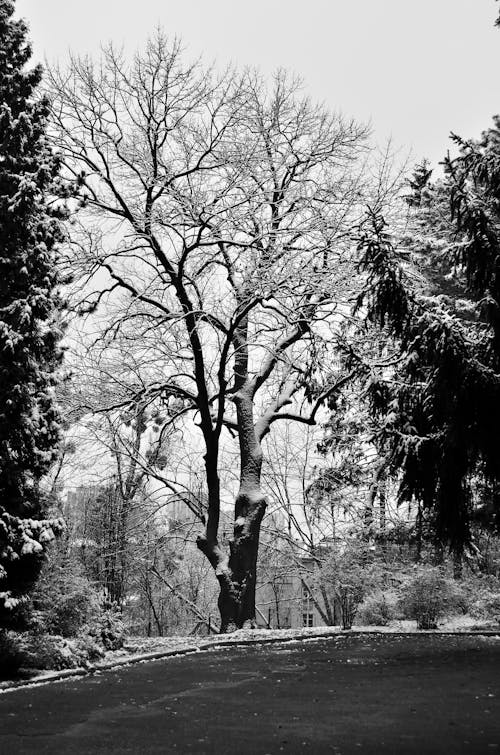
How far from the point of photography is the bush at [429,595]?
15469 millimetres

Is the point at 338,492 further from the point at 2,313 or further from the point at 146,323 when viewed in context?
the point at 2,313

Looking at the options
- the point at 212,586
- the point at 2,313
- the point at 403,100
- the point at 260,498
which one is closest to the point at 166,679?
the point at 2,313

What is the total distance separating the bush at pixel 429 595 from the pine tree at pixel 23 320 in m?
8.67

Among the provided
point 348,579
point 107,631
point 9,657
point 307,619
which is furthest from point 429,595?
point 307,619

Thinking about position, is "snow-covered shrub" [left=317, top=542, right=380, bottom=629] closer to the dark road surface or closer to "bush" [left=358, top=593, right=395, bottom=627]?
"bush" [left=358, top=593, right=395, bottom=627]

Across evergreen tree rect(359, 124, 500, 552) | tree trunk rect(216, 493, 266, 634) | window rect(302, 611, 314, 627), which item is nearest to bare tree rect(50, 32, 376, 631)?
tree trunk rect(216, 493, 266, 634)

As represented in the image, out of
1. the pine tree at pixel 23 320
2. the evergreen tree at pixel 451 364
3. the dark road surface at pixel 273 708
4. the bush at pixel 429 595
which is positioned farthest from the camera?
the bush at pixel 429 595

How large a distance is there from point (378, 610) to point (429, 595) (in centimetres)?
188

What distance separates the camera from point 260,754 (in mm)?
4742

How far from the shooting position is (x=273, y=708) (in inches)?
253

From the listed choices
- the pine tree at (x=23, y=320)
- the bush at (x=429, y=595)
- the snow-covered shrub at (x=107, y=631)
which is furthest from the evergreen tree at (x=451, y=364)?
the bush at (x=429, y=595)

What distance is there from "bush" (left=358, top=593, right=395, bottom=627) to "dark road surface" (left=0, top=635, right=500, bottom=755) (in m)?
6.50

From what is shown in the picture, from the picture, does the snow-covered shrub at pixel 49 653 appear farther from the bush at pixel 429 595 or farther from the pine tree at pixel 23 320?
the bush at pixel 429 595

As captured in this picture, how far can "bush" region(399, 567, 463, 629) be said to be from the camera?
1547 cm
